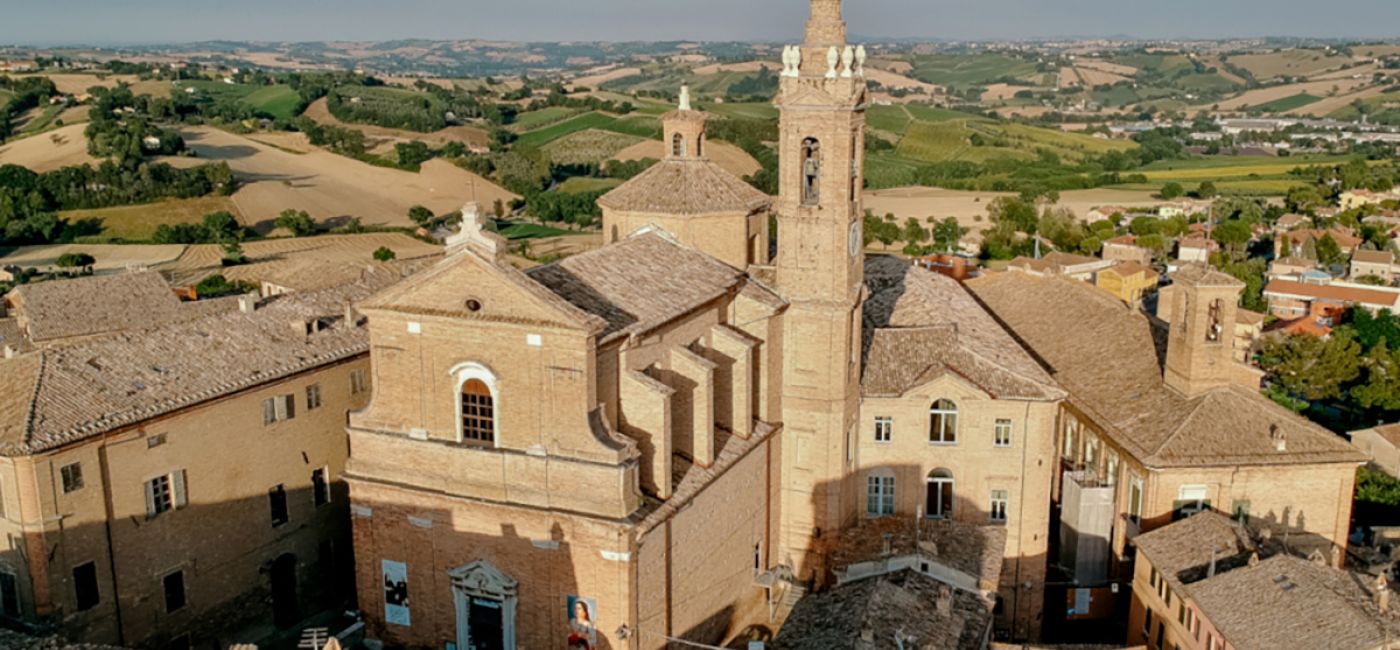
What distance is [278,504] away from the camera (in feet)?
100

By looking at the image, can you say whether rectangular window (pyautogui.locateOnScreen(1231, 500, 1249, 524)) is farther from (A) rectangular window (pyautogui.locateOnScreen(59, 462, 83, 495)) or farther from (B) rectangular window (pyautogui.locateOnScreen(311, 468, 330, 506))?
(A) rectangular window (pyautogui.locateOnScreen(59, 462, 83, 495))

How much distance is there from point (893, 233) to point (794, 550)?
7165 cm

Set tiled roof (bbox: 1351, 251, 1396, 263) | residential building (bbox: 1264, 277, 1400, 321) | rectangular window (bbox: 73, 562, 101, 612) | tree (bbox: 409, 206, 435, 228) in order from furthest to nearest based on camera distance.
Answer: tree (bbox: 409, 206, 435, 228) < tiled roof (bbox: 1351, 251, 1396, 263) < residential building (bbox: 1264, 277, 1400, 321) < rectangular window (bbox: 73, 562, 101, 612)

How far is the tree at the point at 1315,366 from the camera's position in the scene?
55.4 m

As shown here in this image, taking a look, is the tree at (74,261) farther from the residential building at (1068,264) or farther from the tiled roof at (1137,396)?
the tiled roof at (1137,396)

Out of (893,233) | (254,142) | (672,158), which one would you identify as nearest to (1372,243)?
(893,233)

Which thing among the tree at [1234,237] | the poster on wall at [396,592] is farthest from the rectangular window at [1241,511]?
the tree at [1234,237]

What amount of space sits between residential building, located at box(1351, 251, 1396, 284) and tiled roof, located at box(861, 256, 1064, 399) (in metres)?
57.1

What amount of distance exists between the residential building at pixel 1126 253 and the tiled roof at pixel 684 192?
54.8 metres

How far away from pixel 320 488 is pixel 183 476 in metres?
4.66

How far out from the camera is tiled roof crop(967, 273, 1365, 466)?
31484mm

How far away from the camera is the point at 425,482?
25000 millimetres

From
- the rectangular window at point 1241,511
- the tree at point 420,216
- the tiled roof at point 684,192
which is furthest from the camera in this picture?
the tree at point 420,216

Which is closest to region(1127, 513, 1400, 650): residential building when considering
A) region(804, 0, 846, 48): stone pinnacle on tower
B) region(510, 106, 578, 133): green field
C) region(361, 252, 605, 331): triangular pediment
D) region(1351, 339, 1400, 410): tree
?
region(804, 0, 846, 48): stone pinnacle on tower
